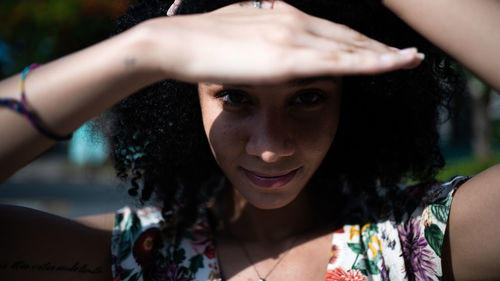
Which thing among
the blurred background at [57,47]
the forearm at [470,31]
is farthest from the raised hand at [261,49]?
the blurred background at [57,47]

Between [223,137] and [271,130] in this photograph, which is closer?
[271,130]

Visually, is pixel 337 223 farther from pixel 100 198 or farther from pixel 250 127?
pixel 100 198

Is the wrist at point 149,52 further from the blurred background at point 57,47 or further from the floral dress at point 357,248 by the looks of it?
the blurred background at point 57,47

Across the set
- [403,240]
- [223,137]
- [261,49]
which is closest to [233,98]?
[223,137]

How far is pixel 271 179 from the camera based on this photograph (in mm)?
1795

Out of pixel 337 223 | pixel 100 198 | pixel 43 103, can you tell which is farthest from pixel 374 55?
pixel 100 198

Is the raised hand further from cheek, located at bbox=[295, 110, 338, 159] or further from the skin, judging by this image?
cheek, located at bbox=[295, 110, 338, 159]

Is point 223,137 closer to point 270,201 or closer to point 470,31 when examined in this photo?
point 270,201

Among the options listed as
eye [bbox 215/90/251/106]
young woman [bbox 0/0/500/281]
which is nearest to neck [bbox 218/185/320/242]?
young woman [bbox 0/0/500/281]

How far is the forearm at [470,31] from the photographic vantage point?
146 cm

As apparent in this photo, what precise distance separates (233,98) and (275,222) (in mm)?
782

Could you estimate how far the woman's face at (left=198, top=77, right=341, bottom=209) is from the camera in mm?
1675

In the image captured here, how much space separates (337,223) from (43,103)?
1.44 meters

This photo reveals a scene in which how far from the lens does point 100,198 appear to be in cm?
1168
